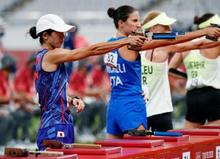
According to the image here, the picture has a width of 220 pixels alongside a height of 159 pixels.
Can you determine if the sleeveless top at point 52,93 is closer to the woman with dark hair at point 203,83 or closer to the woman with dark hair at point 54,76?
the woman with dark hair at point 54,76

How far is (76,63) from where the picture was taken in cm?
1930

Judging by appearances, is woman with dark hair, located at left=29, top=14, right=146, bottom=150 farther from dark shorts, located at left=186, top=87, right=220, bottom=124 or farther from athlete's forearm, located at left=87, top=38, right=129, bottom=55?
dark shorts, located at left=186, top=87, right=220, bottom=124

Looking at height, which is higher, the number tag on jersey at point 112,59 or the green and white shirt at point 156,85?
the number tag on jersey at point 112,59

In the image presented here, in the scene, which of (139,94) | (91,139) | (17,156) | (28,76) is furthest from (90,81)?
(17,156)

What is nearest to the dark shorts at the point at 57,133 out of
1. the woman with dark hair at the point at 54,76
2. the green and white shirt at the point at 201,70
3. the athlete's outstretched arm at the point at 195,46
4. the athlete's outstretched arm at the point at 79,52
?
the woman with dark hair at the point at 54,76

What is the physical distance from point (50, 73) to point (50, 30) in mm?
375

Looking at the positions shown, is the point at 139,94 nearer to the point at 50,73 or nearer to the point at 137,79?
the point at 137,79

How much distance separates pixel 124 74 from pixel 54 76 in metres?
1.16

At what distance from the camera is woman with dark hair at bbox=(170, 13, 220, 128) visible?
10727 mm

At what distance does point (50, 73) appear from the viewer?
8.00 meters

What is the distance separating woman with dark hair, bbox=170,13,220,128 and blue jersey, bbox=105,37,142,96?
1.80 metres

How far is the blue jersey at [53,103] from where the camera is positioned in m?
8.03

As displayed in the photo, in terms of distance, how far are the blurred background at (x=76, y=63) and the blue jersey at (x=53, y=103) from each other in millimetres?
1017

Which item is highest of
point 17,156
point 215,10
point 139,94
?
point 215,10
